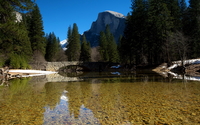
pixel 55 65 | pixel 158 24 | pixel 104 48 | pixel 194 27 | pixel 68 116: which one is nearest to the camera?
pixel 68 116

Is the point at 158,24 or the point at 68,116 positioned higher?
the point at 158,24

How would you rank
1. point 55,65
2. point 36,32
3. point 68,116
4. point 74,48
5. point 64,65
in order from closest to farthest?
point 68,116 < point 55,65 < point 64,65 < point 36,32 < point 74,48

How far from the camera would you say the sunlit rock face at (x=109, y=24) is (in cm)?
12888

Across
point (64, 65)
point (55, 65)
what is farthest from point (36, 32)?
point (64, 65)

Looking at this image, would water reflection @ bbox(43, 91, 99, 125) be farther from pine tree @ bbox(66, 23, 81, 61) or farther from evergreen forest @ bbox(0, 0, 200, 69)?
pine tree @ bbox(66, 23, 81, 61)

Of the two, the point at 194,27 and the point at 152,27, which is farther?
the point at 194,27

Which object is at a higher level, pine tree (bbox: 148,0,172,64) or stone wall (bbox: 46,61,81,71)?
pine tree (bbox: 148,0,172,64)

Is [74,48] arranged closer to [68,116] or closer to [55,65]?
[55,65]

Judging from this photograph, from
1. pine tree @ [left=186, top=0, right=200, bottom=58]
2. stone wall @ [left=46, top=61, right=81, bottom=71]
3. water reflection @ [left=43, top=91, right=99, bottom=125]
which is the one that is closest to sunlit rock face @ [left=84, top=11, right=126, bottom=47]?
pine tree @ [left=186, top=0, right=200, bottom=58]

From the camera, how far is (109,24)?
137250 mm

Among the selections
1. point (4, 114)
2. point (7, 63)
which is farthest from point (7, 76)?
point (4, 114)

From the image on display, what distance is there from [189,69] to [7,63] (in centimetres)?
2708

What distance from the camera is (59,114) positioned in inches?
151

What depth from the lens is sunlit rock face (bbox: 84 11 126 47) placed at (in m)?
129
